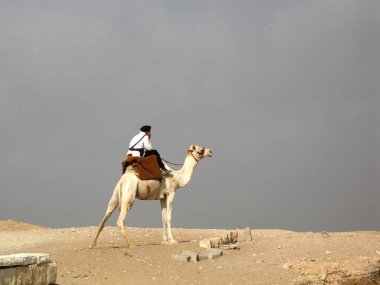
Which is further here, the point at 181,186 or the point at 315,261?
the point at 181,186

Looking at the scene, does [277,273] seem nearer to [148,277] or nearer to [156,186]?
[148,277]

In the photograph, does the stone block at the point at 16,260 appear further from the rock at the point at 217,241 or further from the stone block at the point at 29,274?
the rock at the point at 217,241

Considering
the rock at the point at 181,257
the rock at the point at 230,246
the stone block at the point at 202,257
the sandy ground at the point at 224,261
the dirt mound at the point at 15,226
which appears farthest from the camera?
the dirt mound at the point at 15,226

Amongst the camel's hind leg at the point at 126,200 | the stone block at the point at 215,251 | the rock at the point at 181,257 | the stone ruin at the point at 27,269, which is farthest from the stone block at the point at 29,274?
the stone block at the point at 215,251

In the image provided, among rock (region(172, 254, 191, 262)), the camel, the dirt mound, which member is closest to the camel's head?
the camel

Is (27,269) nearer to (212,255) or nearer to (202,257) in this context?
(202,257)

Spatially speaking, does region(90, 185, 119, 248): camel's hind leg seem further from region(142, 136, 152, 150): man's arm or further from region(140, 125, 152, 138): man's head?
region(140, 125, 152, 138): man's head

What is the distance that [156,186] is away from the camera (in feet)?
48.0

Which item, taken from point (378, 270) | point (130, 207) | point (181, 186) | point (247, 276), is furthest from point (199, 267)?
point (378, 270)

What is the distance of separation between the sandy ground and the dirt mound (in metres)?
5.64

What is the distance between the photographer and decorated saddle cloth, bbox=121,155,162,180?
14.2m

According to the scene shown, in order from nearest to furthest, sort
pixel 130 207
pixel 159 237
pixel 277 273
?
pixel 277 273
pixel 130 207
pixel 159 237

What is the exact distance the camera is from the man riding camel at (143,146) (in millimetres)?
14898

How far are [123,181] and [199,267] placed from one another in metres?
3.23
